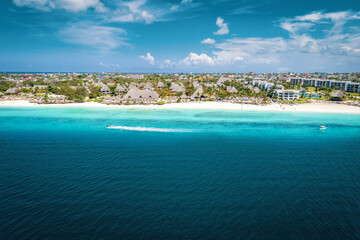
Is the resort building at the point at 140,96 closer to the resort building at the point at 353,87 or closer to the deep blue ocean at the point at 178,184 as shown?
the deep blue ocean at the point at 178,184

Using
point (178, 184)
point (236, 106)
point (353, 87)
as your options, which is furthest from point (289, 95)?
point (178, 184)

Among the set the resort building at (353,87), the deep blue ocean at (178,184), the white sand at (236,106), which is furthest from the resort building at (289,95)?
the resort building at (353,87)

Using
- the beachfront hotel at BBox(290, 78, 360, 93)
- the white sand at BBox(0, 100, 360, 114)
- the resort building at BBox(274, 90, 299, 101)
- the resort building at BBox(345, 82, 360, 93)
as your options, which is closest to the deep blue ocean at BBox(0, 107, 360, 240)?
the white sand at BBox(0, 100, 360, 114)

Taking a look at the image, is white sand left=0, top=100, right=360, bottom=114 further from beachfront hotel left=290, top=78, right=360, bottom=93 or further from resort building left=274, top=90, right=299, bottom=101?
beachfront hotel left=290, top=78, right=360, bottom=93

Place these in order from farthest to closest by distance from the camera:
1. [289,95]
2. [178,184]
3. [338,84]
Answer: [338,84] → [289,95] → [178,184]

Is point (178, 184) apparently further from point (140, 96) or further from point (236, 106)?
point (140, 96)

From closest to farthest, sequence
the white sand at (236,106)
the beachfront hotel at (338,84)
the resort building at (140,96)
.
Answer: the white sand at (236,106) < the resort building at (140,96) < the beachfront hotel at (338,84)

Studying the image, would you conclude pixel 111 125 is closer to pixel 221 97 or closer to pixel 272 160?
pixel 272 160

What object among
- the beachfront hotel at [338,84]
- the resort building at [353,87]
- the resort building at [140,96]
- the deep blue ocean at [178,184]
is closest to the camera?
the deep blue ocean at [178,184]

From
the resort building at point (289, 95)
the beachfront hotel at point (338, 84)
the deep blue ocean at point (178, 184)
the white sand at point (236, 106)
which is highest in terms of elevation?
the beachfront hotel at point (338, 84)
